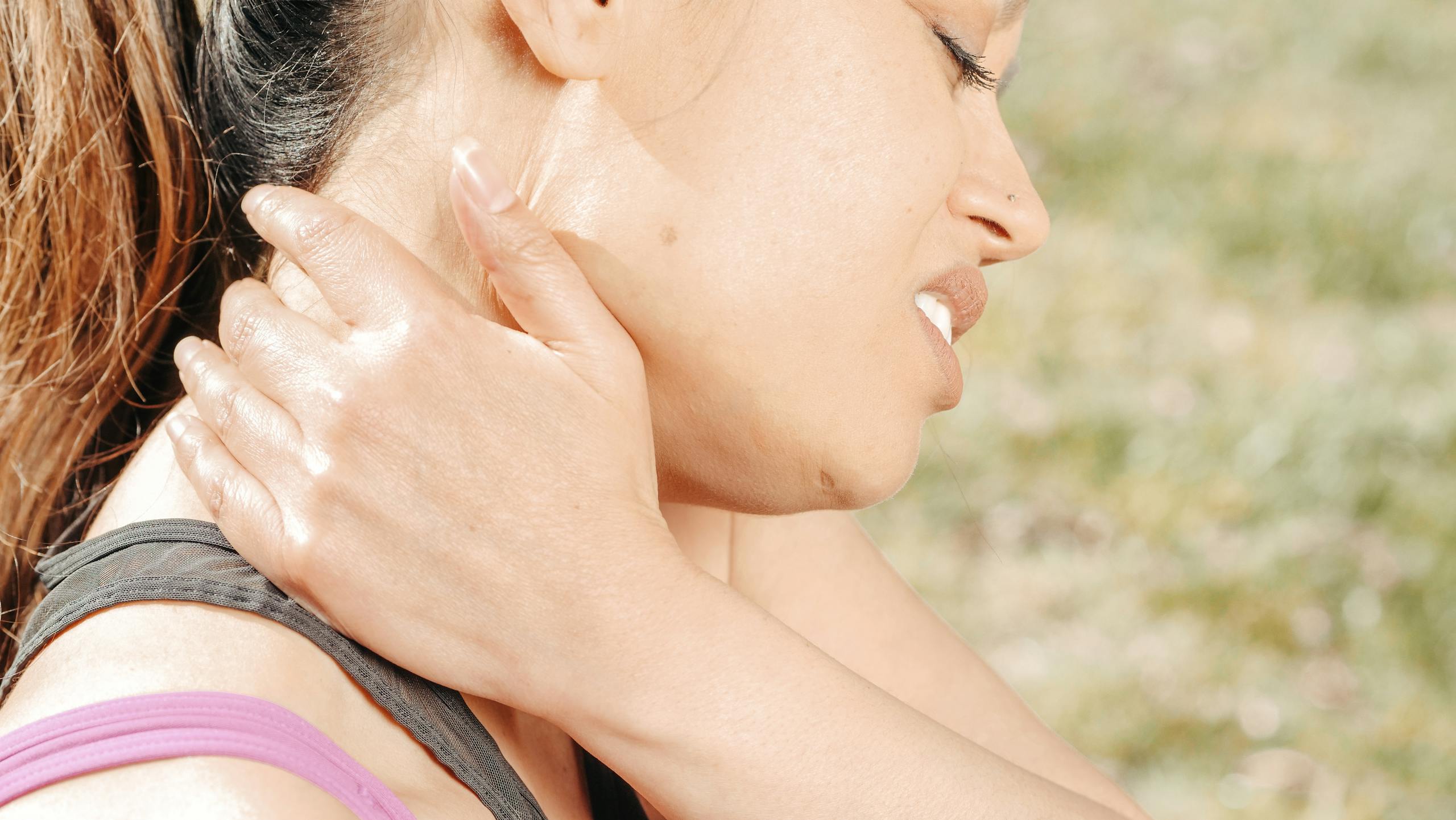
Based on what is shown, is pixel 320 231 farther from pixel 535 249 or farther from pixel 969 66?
pixel 969 66

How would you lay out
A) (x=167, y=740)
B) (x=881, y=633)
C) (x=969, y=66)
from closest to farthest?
(x=167, y=740) → (x=969, y=66) → (x=881, y=633)

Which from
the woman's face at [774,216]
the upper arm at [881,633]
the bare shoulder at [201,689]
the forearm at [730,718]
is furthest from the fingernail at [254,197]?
the upper arm at [881,633]

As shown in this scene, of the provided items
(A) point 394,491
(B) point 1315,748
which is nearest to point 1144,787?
(B) point 1315,748

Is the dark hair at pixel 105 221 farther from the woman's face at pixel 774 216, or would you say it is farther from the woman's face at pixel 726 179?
the woman's face at pixel 774 216

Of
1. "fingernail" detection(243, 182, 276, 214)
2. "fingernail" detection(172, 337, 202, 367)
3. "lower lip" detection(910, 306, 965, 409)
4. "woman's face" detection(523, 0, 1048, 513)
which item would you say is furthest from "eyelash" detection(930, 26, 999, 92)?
"fingernail" detection(172, 337, 202, 367)

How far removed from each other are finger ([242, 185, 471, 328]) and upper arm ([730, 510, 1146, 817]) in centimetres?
85

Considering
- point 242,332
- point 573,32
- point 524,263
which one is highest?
point 573,32

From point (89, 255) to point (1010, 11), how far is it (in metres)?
1.11

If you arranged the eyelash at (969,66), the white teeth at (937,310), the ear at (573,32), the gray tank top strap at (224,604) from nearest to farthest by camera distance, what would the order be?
the gray tank top strap at (224,604) < the ear at (573,32) < the eyelash at (969,66) < the white teeth at (937,310)

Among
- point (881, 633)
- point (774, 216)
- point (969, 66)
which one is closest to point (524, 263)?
point (774, 216)

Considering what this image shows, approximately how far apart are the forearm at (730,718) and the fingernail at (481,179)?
0.38 metres

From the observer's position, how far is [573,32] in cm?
124

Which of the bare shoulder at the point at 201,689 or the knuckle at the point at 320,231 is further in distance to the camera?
the knuckle at the point at 320,231

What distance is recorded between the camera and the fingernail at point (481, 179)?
1183mm
